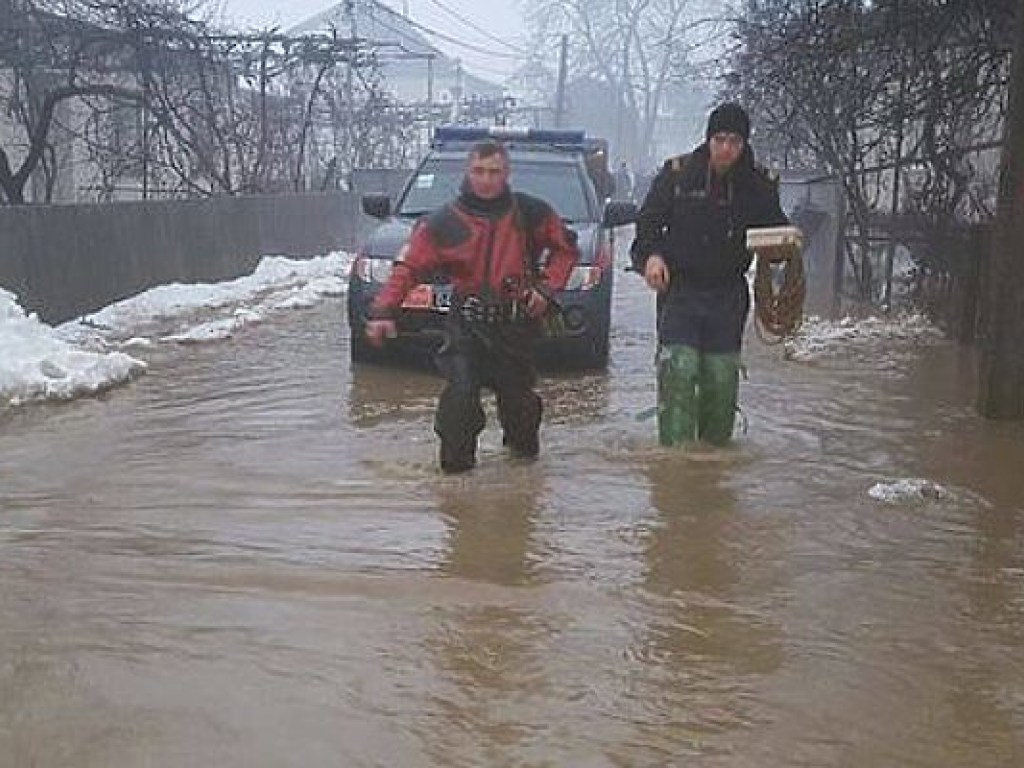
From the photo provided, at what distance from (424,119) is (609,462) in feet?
125

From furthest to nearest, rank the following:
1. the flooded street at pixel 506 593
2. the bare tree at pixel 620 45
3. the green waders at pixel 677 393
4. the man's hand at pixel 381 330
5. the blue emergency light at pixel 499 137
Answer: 1. the bare tree at pixel 620 45
2. the blue emergency light at pixel 499 137
3. the green waders at pixel 677 393
4. the man's hand at pixel 381 330
5. the flooded street at pixel 506 593

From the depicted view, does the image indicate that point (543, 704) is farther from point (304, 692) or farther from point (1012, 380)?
point (1012, 380)

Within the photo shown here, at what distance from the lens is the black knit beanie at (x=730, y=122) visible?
7.07m

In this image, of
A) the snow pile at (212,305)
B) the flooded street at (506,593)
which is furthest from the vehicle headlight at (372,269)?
the snow pile at (212,305)

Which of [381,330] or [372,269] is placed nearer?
[381,330]

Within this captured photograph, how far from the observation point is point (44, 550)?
18.9ft

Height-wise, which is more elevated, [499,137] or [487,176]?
[499,137]

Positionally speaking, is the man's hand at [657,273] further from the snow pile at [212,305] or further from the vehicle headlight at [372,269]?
the snow pile at [212,305]

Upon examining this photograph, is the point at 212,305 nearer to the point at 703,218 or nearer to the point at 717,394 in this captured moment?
the point at 717,394

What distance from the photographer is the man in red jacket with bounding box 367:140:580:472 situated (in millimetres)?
7027

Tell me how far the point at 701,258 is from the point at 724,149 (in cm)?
52

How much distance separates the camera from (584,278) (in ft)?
35.1

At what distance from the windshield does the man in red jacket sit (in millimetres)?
4833

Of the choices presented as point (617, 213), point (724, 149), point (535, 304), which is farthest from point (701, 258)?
point (617, 213)
